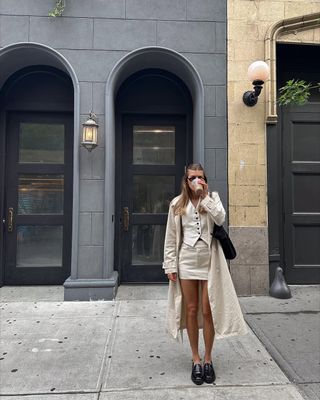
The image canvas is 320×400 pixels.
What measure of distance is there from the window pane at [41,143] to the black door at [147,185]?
3.62 feet

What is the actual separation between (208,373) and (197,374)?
97 millimetres

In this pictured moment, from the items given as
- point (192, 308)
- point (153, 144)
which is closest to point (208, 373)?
point (192, 308)

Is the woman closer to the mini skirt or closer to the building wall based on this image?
the mini skirt

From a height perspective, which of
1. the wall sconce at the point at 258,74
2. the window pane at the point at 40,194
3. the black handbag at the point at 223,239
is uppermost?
the wall sconce at the point at 258,74

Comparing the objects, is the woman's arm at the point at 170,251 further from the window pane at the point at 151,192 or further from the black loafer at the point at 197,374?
the window pane at the point at 151,192

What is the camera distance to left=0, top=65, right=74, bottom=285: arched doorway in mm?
5363

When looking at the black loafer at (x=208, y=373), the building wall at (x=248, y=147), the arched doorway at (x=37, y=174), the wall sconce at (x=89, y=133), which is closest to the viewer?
the black loafer at (x=208, y=373)

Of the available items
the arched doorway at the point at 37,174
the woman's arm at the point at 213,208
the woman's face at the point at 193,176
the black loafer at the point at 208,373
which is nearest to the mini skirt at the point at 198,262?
the woman's arm at the point at 213,208

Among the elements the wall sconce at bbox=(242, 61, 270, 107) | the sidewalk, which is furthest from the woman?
the wall sconce at bbox=(242, 61, 270, 107)

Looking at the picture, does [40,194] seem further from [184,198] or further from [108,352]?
[184,198]

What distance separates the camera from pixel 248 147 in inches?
196

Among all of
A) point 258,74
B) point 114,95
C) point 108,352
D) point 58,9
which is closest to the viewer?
point 108,352

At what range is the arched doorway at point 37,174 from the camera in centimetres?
536

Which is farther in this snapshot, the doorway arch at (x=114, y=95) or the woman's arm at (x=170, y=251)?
the doorway arch at (x=114, y=95)
